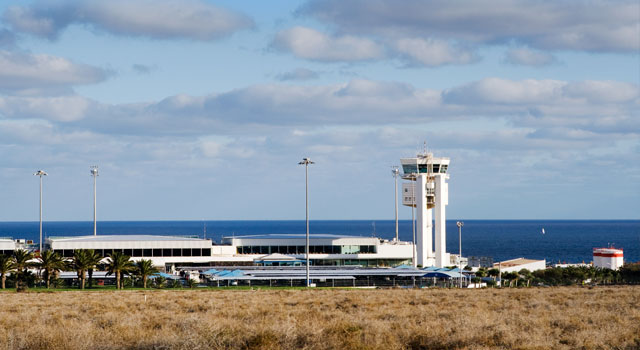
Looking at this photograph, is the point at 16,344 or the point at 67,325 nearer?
the point at 16,344

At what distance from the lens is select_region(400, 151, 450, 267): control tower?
9544 cm

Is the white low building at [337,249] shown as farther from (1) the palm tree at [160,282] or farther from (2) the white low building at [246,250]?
(1) the palm tree at [160,282]

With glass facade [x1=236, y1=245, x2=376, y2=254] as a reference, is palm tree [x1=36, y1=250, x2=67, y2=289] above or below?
above

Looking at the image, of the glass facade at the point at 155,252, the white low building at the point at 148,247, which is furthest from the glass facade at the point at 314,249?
the white low building at the point at 148,247

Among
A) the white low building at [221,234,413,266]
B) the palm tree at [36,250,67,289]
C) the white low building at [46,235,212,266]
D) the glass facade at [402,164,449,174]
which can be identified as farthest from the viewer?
the white low building at [221,234,413,266]

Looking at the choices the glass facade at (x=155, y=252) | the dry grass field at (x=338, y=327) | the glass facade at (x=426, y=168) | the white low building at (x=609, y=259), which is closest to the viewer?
the dry grass field at (x=338, y=327)

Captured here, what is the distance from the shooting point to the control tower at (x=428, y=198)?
95.4m

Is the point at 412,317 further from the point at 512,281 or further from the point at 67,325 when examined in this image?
the point at 512,281

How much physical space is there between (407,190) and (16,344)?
265 feet

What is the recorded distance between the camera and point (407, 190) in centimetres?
10012

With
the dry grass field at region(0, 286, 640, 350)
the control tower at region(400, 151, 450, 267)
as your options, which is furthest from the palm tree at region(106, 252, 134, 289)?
the control tower at region(400, 151, 450, 267)

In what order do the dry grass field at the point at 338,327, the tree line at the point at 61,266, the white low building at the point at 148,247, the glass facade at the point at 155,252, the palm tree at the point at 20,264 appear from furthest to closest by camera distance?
the glass facade at the point at 155,252 < the white low building at the point at 148,247 < the palm tree at the point at 20,264 < the tree line at the point at 61,266 < the dry grass field at the point at 338,327

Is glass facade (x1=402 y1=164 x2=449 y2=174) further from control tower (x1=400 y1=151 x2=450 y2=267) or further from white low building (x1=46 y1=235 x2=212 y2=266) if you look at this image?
white low building (x1=46 y1=235 x2=212 y2=266)

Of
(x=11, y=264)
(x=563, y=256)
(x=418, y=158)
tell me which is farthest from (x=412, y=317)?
(x=563, y=256)
